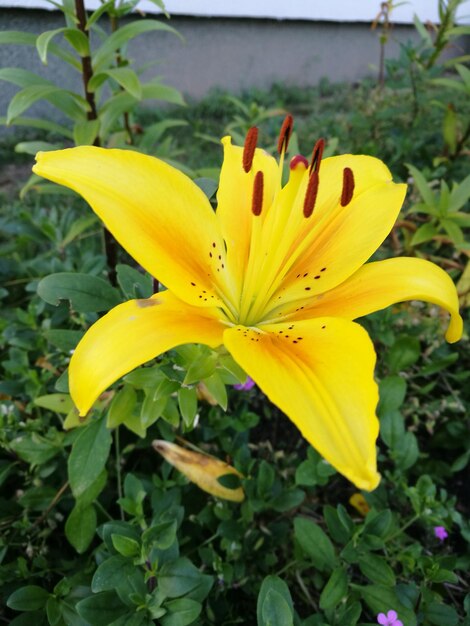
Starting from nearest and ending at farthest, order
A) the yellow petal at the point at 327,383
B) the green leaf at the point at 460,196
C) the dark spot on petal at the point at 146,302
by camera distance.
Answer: the yellow petal at the point at 327,383 < the dark spot on petal at the point at 146,302 < the green leaf at the point at 460,196

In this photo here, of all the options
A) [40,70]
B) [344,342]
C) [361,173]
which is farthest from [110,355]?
[40,70]

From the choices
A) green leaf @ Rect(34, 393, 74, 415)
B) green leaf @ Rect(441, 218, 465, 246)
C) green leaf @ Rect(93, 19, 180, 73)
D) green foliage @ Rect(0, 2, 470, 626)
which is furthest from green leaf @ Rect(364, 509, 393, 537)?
green leaf @ Rect(93, 19, 180, 73)

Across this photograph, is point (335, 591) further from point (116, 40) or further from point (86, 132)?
point (116, 40)

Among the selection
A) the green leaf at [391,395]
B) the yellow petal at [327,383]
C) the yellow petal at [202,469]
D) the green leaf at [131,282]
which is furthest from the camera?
the green leaf at [391,395]

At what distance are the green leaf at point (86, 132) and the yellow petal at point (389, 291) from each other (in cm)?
62

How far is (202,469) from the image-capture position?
97cm

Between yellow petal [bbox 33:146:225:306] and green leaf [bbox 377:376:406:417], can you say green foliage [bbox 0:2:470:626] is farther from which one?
yellow petal [bbox 33:146:225:306]

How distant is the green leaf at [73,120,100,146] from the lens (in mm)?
1086

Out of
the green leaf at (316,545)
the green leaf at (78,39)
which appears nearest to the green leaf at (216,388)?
the green leaf at (316,545)

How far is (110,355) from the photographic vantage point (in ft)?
1.87

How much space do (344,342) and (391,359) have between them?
667 millimetres

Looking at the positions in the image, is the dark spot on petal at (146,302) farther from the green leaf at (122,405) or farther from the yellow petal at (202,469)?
the yellow petal at (202,469)

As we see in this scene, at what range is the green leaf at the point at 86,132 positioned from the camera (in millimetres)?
1086

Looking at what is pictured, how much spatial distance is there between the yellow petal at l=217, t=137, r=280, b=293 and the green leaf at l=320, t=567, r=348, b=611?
48 cm
